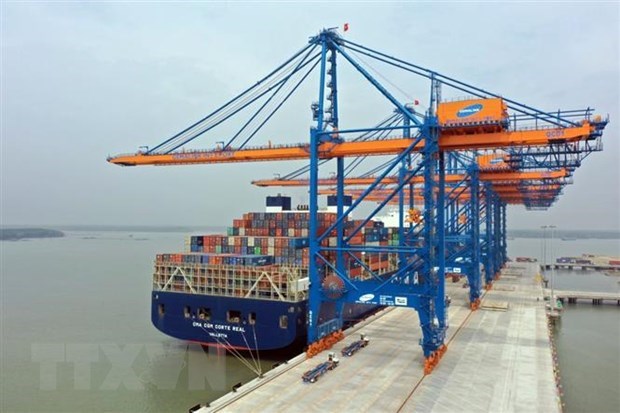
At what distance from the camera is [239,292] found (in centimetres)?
2712

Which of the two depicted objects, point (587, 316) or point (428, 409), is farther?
point (587, 316)

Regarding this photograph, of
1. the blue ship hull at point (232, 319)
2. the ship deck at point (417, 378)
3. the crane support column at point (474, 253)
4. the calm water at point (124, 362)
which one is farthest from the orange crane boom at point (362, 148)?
the crane support column at point (474, 253)

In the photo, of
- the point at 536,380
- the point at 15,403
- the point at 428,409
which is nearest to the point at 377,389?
the point at 428,409

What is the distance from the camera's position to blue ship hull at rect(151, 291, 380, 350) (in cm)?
2555

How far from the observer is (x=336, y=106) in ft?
91.9

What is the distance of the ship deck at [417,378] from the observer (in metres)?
16.6

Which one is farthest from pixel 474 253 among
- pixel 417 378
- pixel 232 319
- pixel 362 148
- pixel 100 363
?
pixel 100 363

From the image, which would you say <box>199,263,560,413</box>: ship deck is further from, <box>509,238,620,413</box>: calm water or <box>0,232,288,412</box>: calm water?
<box>0,232,288,412</box>: calm water

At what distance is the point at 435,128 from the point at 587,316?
3404cm

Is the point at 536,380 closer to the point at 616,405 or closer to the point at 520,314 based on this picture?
the point at 616,405

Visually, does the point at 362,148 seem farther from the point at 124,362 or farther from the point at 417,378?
the point at 124,362

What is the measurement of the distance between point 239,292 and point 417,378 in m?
11.3

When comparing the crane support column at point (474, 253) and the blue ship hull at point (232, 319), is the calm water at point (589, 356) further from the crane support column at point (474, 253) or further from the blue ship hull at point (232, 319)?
the blue ship hull at point (232, 319)

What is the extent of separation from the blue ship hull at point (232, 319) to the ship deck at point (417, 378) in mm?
2708
